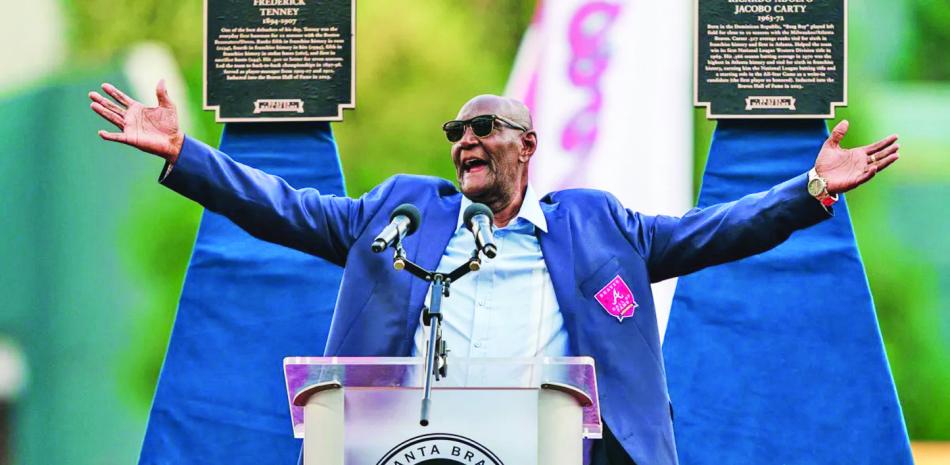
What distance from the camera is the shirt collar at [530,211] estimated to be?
18.0 feet

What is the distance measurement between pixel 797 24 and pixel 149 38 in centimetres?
245

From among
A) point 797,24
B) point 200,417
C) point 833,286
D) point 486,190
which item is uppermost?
point 797,24

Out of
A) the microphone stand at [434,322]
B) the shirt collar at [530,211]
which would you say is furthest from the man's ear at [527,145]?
the microphone stand at [434,322]

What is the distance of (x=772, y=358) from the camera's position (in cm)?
602

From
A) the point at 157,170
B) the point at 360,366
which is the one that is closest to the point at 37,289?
the point at 157,170

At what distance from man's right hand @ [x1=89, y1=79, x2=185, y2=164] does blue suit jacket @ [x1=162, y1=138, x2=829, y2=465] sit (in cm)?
8

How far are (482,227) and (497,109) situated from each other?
1.49 m

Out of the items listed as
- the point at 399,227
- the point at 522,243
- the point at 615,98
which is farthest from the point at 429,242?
the point at 399,227

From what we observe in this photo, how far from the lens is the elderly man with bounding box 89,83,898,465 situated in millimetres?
5082

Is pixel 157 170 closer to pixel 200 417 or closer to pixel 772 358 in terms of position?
pixel 200 417

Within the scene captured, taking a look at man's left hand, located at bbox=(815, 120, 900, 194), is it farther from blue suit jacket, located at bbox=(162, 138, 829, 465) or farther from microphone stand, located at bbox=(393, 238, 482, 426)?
microphone stand, located at bbox=(393, 238, 482, 426)

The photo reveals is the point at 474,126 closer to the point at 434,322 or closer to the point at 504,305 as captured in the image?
the point at 504,305

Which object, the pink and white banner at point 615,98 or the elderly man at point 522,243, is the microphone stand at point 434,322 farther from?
the pink and white banner at point 615,98

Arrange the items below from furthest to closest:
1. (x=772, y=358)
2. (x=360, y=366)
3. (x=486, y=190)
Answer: (x=772, y=358) < (x=486, y=190) < (x=360, y=366)
